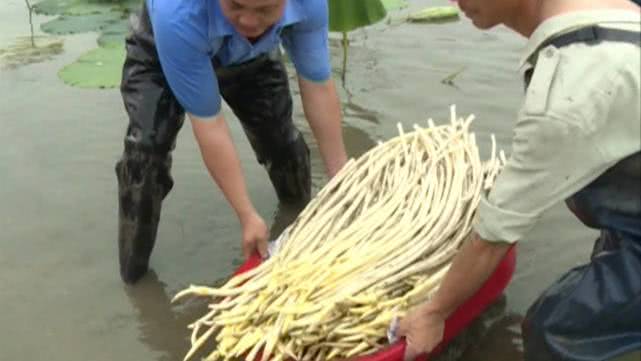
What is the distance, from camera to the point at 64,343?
3107 mm

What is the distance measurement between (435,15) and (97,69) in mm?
2224

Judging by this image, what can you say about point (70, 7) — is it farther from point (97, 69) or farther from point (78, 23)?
point (97, 69)

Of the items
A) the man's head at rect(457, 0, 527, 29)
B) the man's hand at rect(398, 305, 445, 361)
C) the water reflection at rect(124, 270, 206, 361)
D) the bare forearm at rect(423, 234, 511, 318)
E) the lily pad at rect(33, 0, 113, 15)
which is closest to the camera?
the man's head at rect(457, 0, 527, 29)

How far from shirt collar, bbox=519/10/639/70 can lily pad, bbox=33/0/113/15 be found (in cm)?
518

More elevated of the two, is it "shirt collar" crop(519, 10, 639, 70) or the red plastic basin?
"shirt collar" crop(519, 10, 639, 70)

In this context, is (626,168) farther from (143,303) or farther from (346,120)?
(346,120)

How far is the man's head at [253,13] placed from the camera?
2.53m

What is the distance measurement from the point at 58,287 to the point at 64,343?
0.38 m

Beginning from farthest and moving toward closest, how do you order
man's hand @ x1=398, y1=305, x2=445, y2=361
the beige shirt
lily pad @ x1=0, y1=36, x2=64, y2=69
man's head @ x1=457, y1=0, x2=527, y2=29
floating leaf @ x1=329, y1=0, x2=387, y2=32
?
lily pad @ x1=0, y1=36, x2=64, y2=69
floating leaf @ x1=329, y1=0, x2=387, y2=32
man's hand @ x1=398, y1=305, x2=445, y2=361
man's head @ x1=457, y1=0, x2=527, y2=29
the beige shirt

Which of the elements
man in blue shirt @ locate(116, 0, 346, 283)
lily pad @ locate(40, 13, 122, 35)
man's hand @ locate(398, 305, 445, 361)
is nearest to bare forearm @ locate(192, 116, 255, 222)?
man in blue shirt @ locate(116, 0, 346, 283)

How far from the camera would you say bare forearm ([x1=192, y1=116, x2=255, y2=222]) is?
281 centimetres

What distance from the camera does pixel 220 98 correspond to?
118 inches

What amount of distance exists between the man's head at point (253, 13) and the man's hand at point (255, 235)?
1.91ft

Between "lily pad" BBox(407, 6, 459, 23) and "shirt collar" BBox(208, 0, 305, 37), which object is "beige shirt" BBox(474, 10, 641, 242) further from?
"lily pad" BBox(407, 6, 459, 23)
